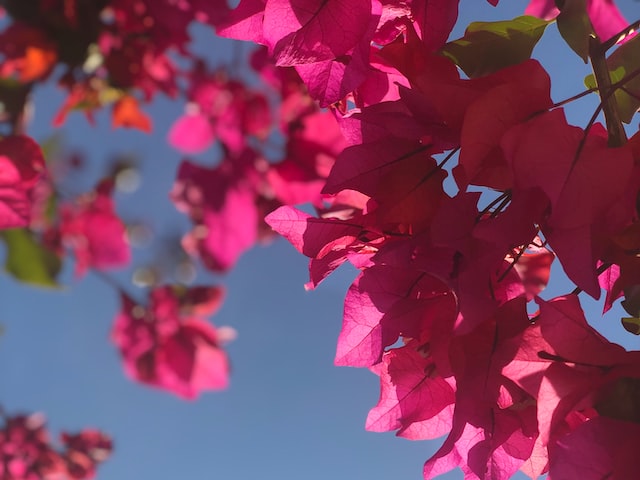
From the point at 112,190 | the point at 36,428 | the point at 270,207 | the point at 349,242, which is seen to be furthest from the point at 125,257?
the point at 349,242

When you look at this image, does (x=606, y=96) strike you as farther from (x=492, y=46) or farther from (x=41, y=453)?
(x=41, y=453)

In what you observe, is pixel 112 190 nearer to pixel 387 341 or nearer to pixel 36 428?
pixel 36 428

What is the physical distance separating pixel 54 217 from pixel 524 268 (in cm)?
70

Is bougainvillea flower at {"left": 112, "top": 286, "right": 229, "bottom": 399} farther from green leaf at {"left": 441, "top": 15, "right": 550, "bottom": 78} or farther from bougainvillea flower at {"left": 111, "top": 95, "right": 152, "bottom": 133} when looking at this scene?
green leaf at {"left": 441, "top": 15, "right": 550, "bottom": 78}

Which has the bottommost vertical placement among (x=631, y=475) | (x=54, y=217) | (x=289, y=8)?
(x=631, y=475)

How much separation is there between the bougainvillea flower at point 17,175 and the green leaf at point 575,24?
254mm

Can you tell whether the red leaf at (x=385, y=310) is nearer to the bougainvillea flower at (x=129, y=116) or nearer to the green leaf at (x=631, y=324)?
the green leaf at (x=631, y=324)

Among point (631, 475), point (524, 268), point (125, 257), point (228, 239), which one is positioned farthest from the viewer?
point (125, 257)

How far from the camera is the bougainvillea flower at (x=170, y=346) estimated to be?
0.73m

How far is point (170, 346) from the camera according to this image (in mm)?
755

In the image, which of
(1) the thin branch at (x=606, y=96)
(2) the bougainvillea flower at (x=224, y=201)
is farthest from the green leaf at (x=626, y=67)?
(2) the bougainvillea flower at (x=224, y=201)

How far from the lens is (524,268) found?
0.28m

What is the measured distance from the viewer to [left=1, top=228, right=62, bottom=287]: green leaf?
0.66 meters

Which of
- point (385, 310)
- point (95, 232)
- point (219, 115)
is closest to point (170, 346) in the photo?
point (95, 232)
